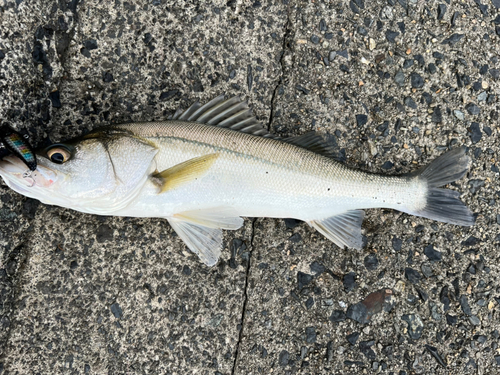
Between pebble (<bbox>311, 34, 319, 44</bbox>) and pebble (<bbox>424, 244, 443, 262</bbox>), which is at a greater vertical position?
pebble (<bbox>311, 34, 319, 44</bbox>)

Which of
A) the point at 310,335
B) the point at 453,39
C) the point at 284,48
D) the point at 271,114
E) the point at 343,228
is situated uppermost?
the point at 453,39

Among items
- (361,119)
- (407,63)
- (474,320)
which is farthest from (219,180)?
(474,320)

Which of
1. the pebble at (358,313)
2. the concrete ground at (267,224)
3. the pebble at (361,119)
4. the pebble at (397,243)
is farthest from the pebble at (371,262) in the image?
the pebble at (361,119)

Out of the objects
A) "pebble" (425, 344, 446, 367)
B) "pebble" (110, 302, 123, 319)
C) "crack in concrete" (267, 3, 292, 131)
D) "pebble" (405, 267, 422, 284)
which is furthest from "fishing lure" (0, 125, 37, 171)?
"pebble" (425, 344, 446, 367)

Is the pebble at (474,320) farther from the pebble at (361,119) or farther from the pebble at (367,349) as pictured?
the pebble at (361,119)

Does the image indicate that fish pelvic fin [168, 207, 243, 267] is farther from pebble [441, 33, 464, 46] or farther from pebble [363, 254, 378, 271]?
pebble [441, 33, 464, 46]

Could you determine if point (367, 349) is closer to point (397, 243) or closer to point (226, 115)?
point (397, 243)

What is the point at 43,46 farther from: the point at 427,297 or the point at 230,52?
the point at 427,297
